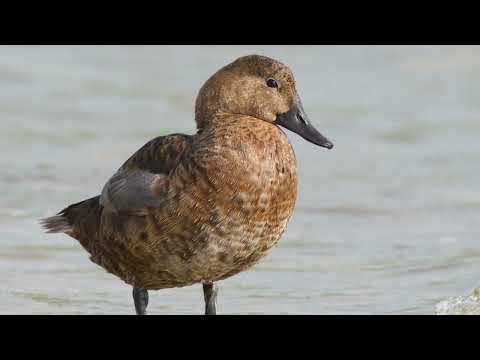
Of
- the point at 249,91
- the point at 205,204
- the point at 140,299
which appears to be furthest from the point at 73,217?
the point at 249,91

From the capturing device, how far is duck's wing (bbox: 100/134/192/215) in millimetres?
6605

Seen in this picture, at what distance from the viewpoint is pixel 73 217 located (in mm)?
7461

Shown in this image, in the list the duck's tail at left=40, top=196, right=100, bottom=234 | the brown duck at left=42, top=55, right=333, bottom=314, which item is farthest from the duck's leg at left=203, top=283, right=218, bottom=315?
the duck's tail at left=40, top=196, right=100, bottom=234

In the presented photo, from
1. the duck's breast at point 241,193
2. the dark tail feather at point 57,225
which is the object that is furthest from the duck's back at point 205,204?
the dark tail feather at point 57,225

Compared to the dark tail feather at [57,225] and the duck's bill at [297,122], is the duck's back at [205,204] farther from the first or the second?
the dark tail feather at [57,225]

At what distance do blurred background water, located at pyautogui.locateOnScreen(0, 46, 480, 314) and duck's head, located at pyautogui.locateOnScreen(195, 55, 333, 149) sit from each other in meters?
1.42

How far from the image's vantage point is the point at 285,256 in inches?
359

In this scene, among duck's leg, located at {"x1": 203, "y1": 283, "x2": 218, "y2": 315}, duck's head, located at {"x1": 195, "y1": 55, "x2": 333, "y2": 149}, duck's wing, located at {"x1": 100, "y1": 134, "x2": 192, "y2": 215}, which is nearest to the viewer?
duck's wing, located at {"x1": 100, "y1": 134, "x2": 192, "y2": 215}

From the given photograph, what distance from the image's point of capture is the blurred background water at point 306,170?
8062 mm

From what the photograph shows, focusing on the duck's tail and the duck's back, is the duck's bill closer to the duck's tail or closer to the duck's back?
the duck's back

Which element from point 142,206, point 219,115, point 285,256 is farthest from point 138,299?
point 285,256

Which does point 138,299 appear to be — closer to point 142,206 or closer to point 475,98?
point 142,206

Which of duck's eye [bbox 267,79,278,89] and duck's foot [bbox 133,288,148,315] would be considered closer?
duck's eye [bbox 267,79,278,89]

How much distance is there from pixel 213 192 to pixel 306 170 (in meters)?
5.52
